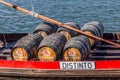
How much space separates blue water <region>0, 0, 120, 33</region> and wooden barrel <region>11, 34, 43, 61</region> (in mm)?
12505

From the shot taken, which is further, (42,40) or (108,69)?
(42,40)

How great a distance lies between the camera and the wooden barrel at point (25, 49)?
1319 cm

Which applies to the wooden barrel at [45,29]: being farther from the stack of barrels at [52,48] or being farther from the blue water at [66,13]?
the blue water at [66,13]

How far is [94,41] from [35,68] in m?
2.86

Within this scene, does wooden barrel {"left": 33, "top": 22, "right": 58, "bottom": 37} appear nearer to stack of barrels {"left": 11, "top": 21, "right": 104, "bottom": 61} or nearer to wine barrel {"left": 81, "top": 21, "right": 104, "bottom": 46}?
stack of barrels {"left": 11, "top": 21, "right": 104, "bottom": 61}

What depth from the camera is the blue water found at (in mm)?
27234

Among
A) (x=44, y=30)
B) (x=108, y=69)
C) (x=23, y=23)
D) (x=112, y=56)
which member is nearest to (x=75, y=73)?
(x=108, y=69)

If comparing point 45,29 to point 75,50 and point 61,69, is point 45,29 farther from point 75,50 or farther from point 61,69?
point 61,69

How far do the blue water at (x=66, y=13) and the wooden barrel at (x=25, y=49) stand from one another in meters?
12.5

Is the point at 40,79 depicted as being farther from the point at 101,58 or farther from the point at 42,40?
the point at 101,58

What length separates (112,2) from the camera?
3422 centimetres

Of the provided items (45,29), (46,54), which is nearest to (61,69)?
(46,54)

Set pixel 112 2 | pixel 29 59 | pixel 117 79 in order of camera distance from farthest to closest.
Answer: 1. pixel 112 2
2. pixel 29 59
3. pixel 117 79

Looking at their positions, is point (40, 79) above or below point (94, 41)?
below
